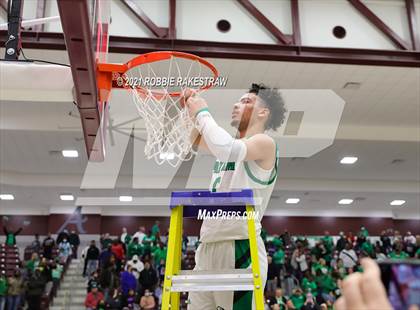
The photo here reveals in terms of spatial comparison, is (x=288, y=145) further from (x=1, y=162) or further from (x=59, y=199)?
(x=59, y=199)

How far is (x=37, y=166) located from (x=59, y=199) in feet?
16.5

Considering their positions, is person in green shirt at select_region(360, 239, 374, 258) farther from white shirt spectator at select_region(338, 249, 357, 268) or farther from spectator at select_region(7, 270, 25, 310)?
spectator at select_region(7, 270, 25, 310)

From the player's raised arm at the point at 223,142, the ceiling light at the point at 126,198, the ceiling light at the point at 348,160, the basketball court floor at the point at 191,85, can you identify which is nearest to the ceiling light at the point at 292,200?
the basketball court floor at the point at 191,85

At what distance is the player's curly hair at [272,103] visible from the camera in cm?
380

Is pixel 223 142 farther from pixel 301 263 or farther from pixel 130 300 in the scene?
pixel 301 263

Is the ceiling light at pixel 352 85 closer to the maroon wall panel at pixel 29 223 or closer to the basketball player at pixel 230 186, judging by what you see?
the basketball player at pixel 230 186

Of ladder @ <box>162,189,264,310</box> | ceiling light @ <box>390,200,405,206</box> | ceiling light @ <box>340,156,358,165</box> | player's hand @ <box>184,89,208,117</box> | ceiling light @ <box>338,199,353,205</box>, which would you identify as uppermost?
ceiling light @ <box>390,200,405,206</box>

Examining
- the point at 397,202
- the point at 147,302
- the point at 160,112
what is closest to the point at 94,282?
the point at 147,302

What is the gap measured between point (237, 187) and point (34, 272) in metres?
13.9

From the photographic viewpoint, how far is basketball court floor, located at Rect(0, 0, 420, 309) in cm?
405

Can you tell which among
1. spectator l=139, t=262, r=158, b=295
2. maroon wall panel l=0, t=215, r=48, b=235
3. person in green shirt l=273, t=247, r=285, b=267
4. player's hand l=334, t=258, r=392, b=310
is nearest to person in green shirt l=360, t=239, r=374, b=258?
person in green shirt l=273, t=247, r=285, b=267

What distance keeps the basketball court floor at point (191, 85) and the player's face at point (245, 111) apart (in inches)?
14.0

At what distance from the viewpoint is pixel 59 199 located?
21.3 meters

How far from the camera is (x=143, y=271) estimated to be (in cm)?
1542
